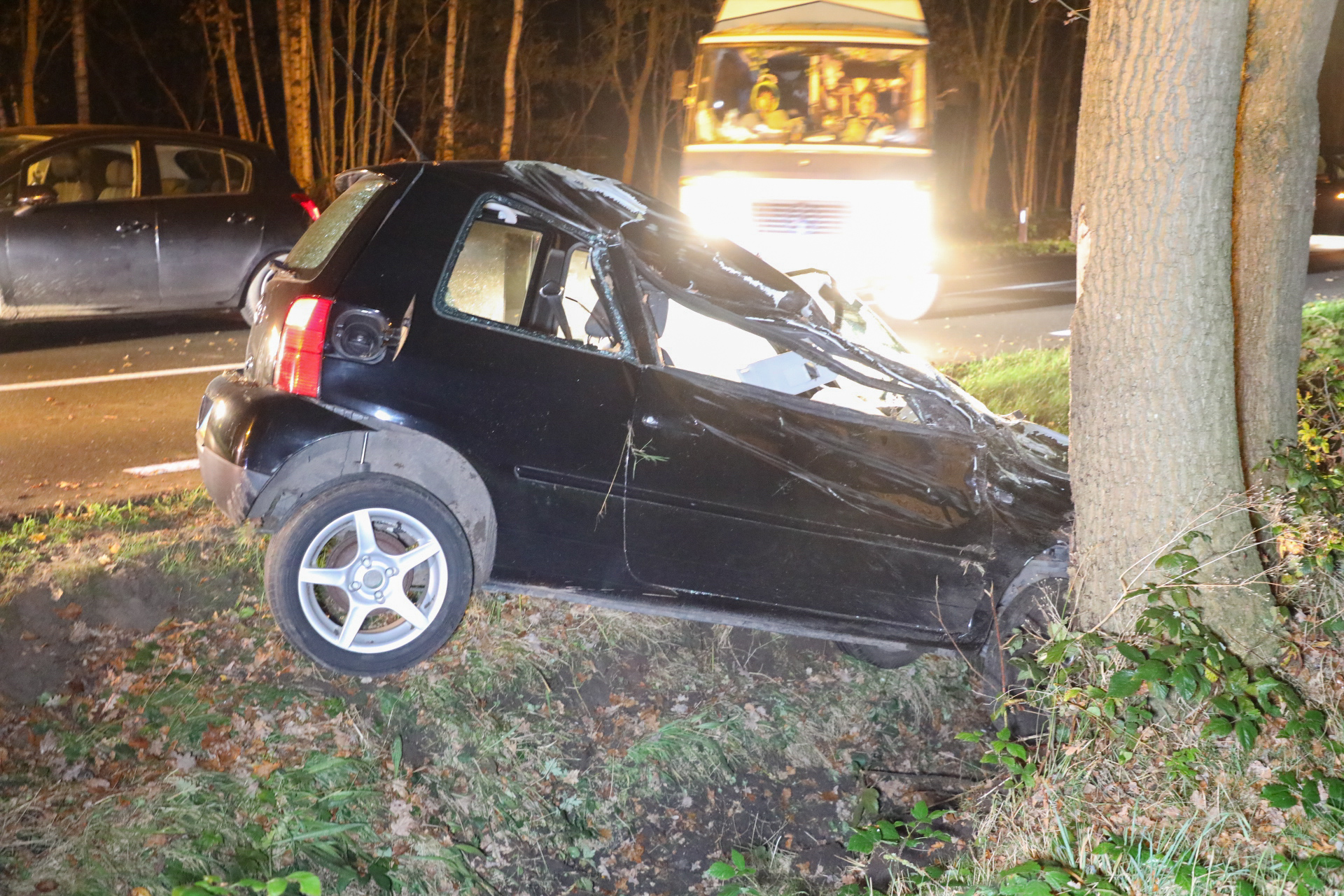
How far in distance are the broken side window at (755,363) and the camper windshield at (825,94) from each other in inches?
267

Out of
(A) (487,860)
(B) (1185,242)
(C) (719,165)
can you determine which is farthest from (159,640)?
(C) (719,165)

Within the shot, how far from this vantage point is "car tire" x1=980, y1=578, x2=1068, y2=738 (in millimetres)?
4309

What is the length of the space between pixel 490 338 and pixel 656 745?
1566 mm

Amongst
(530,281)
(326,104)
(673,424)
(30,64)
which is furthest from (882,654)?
(326,104)

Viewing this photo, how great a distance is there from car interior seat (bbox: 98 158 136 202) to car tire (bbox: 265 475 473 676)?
262 inches

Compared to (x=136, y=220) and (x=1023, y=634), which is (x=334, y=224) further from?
(x=136, y=220)

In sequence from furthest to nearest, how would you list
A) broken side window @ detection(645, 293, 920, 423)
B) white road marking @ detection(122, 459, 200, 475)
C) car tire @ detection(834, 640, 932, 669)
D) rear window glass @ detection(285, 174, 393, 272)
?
white road marking @ detection(122, 459, 200, 475)
car tire @ detection(834, 640, 932, 669)
broken side window @ detection(645, 293, 920, 423)
rear window glass @ detection(285, 174, 393, 272)

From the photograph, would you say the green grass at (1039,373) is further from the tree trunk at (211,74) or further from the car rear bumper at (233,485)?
the tree trunk at (211,74)

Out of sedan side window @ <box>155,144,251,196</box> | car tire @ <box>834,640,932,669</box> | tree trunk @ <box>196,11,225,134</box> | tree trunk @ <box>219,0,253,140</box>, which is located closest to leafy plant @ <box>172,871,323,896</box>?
car tire @ <box>834,640,932,669</box>

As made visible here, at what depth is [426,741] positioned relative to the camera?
3.93 metres

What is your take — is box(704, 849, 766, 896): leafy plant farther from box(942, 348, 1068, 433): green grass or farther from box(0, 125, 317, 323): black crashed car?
box(0, 125, 317, 323): black crashed car

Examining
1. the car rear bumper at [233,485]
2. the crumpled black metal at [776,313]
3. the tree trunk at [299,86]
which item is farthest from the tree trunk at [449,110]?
the car rear bumper at [233,485]

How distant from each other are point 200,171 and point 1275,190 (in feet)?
27.0

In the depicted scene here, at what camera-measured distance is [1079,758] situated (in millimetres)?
3584
